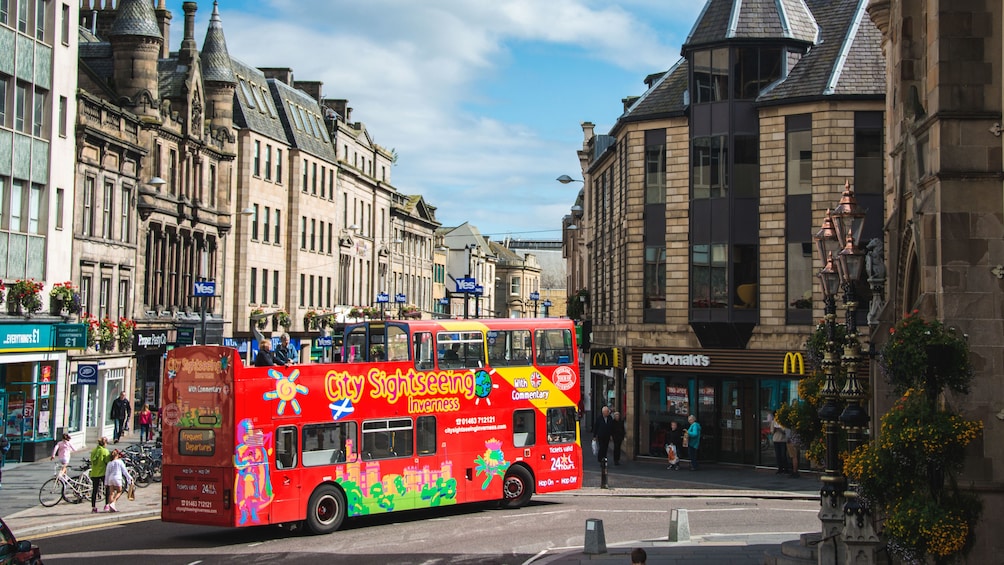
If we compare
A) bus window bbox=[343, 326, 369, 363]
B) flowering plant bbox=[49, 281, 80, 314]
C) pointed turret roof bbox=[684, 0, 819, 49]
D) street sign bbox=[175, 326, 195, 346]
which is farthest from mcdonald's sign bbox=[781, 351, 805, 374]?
street sign bbox=[175, 326, 195, 346]

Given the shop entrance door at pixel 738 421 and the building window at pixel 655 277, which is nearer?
the shop entrance door at pixel 738 421

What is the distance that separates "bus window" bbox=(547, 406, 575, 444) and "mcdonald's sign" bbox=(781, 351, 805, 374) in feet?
Answer: 28.4

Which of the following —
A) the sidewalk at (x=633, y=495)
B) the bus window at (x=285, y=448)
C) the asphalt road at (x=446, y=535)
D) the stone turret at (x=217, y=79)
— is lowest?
the asphalt road at (x=446, y=535)

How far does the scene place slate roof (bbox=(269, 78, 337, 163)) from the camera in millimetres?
68625

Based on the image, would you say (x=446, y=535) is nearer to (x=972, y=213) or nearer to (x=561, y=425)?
(x=561, y=425)

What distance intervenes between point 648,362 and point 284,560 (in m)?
19.8

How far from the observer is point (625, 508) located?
27.9 m

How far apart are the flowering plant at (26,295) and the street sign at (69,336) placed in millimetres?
1504

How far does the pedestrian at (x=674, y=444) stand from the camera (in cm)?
3600

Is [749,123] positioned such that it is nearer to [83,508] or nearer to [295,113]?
[83,508]

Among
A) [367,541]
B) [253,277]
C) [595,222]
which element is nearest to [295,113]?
[253,277]

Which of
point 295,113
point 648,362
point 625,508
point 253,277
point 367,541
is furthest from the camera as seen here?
point 295,113

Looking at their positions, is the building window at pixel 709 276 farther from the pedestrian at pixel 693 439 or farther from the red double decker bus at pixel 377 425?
the red double decker bus at pixel 377 425

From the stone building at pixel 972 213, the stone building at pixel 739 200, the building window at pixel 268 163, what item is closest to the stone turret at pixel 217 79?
the building window at pixel 268 163
